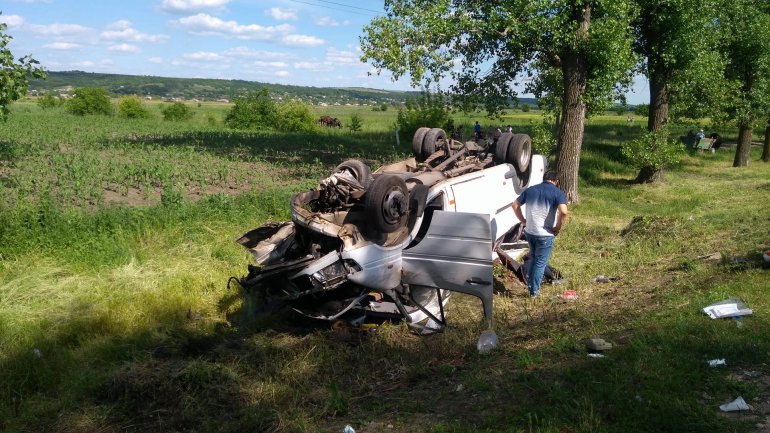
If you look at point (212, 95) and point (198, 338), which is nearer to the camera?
point (198, 338)

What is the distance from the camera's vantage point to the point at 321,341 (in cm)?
606

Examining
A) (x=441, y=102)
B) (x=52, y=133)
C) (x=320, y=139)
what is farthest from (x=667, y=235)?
Answer: (x=52, y=133)

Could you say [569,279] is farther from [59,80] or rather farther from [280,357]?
[59,80]

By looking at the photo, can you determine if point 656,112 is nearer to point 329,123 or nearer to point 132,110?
point 329,123

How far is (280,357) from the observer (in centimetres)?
570

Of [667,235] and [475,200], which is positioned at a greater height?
[475,200]

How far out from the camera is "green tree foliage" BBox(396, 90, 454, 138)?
30.9 meters

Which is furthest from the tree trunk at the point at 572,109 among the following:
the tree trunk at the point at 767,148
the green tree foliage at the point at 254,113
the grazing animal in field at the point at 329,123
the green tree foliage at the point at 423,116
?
the grazing animal in field at the point at 329,123

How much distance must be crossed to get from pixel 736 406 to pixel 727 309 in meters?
1.92

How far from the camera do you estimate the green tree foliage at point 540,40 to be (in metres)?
12.8

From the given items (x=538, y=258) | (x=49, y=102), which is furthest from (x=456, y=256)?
(x=49, y=102)

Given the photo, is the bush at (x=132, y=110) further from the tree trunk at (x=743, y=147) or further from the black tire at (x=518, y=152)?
the black tire at (x=518, y=152)

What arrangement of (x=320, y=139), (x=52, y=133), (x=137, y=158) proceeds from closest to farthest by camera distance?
(x=137, y=158) < (x=52, y=133) < (x=320, y=139)

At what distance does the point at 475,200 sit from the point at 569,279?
1716 millimetres
